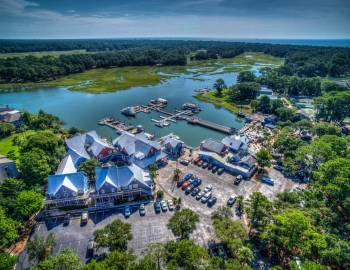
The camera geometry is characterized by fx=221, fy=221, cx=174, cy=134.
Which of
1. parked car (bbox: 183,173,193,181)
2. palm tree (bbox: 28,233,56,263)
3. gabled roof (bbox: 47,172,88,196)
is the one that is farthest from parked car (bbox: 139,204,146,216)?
palm tree (bbox: 28,233,56,263)

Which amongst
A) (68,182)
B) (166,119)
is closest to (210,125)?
(166,119)

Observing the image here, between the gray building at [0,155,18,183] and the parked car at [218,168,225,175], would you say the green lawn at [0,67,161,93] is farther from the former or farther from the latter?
the parked car at [218,168,225,175]

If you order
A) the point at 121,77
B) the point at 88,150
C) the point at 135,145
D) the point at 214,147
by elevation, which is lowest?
the point at 88,150

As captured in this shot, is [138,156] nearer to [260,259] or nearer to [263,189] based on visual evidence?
[263,189]

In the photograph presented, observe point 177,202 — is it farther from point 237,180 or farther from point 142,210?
point 237,180

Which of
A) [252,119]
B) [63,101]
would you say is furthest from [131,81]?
[252,119]

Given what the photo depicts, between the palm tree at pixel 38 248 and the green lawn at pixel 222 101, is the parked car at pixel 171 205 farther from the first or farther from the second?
the green lawn at pixel 222 101
